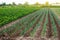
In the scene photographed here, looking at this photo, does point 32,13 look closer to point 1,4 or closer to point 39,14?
point 39,14

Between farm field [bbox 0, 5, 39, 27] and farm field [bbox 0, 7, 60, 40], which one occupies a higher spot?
farm field [bbox 0, 5, 39, 27]

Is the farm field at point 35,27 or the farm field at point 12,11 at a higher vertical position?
the farm field at point 12,11

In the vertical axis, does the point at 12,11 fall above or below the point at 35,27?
above

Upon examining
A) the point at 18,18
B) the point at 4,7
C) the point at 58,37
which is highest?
the point at 4,7

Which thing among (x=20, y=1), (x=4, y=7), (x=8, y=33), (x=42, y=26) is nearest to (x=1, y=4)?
(x=4, y=7)

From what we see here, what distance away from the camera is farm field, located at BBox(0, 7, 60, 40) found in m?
3.19

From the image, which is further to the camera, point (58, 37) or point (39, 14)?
point (39, 14)

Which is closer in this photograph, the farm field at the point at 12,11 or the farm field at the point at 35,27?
the farm field at the point at 35,27

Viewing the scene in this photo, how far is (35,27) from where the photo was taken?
338cm

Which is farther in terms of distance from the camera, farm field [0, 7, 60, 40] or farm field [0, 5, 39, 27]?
farm field [0, 5, 39, 27]

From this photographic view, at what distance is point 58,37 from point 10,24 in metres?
0.84

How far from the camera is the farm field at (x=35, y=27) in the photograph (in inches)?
125

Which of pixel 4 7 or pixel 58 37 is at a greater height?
pixel 4 7

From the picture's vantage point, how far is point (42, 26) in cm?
340
